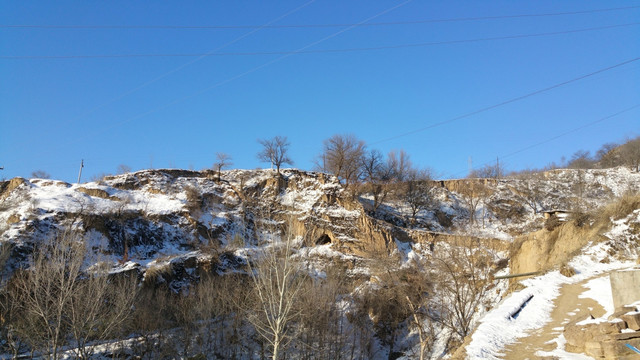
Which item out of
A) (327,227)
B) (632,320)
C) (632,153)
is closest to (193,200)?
(327,227)

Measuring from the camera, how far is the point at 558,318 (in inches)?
564

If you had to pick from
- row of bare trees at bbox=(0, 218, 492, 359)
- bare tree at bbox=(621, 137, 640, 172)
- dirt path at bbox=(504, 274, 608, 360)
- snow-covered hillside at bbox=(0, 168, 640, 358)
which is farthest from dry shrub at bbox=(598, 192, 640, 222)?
bare tree at bbox=(621, 137, 640, 172)

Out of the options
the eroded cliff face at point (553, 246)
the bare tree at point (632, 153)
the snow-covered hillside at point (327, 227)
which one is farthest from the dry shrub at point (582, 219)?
the bare tree at point (632, 153)

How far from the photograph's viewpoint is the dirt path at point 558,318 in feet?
36.9

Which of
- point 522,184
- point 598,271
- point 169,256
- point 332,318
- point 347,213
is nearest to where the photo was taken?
point 598,271

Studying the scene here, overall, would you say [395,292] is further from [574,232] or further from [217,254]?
[217,254]

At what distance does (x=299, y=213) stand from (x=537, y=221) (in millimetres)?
27988

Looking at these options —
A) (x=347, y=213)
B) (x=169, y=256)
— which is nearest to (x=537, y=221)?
(x=347, y=213)

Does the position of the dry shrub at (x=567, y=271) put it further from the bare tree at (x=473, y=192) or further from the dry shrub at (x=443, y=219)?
the bare tree at (x=473, y=192)

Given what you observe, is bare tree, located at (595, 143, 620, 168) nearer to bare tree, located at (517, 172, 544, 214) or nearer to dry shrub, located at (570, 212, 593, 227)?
bare tree, located at (517, 172, 544, 214)

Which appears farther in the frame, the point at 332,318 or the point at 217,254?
the point at 217,254

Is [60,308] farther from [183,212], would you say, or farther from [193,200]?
[193,200]

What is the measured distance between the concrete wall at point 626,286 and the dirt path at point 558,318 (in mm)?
1159

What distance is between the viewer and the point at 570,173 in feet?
198
